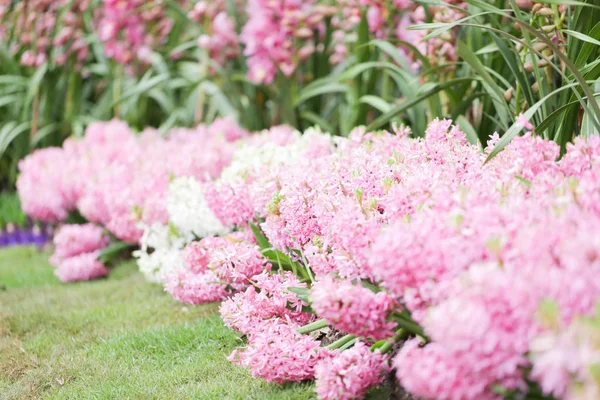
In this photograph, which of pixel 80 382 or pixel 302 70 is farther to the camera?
pixel 302 70

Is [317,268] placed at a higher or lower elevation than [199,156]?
higher

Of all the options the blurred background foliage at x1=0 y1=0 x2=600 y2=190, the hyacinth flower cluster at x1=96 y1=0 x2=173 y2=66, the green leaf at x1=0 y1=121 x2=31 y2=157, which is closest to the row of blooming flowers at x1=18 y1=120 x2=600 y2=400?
the blurred background foliage at x1=0 y1=0 x2=600 y2=190

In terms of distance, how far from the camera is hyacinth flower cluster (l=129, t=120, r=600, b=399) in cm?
113

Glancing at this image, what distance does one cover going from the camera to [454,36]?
318cm

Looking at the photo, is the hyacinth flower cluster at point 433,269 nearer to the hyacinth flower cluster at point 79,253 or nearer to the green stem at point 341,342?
the green stem at point 341,342

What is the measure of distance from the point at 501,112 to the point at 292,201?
3.56 ft

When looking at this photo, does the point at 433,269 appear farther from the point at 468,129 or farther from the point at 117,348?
the point at 468,129

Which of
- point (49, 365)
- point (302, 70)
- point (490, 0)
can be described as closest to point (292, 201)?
point (49, 365)

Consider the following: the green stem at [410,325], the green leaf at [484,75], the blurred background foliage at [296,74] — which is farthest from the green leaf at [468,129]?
the green stem at [410,325]

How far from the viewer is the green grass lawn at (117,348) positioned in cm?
191

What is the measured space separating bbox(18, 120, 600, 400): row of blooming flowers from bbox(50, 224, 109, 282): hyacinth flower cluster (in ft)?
2.73

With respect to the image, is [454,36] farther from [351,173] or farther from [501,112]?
[351,173]

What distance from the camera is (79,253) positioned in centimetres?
379

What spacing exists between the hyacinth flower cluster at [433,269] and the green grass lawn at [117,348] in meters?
0.17
